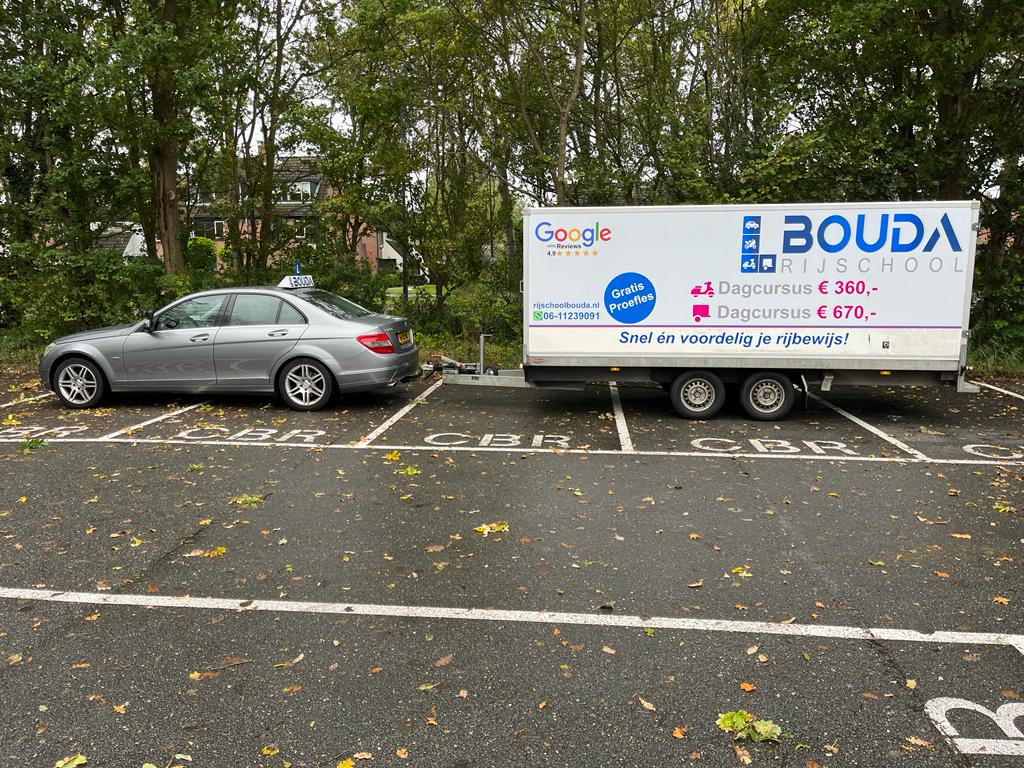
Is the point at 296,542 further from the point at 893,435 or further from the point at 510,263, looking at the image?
the point at 510,263

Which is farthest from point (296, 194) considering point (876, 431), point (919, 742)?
point (919, 742)

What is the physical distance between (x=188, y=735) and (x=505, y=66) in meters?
15.4

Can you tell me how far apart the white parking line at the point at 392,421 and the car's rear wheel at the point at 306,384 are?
37.6 inches

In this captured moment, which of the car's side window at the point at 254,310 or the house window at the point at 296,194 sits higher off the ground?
the house window at the point at 296,194

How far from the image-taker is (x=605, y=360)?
9.05 m

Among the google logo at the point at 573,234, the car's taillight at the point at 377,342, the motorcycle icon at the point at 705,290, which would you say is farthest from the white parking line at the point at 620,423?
the car's taillight at the point at 377,342

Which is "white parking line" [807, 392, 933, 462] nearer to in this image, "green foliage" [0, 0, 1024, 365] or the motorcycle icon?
the motorcycle icon

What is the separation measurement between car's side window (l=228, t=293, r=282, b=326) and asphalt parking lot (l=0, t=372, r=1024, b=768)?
217cm

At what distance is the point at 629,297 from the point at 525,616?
5.59m

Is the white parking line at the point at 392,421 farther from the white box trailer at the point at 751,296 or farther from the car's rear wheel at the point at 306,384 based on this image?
the white box trailer at the point at 751,296

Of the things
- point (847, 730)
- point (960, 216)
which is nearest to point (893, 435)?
point (960, 216)

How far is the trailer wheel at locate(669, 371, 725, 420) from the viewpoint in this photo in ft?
30.0

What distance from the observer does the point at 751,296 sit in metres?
8.76

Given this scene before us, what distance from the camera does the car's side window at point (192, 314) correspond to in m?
9.72
